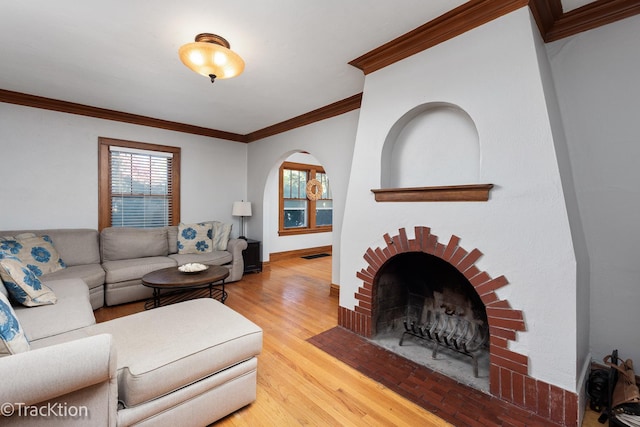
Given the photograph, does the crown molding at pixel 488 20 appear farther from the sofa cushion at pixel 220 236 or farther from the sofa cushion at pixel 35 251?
the sofa cushion at pixel 35 251

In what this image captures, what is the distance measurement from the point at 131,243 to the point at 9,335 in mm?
2971

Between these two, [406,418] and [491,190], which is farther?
[491,190]

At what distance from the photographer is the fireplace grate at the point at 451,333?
7.47ft

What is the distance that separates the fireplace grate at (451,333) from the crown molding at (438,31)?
2.24 metres

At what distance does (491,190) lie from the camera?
186 cm

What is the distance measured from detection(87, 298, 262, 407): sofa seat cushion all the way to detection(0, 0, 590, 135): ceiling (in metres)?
2.11

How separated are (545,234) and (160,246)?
4472 mm

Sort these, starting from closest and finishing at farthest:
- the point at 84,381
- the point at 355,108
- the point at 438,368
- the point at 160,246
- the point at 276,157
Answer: the point at 84,381 → the point at 438,368 → the point at 355,108 → the point at 160,246 → the point at 276,157

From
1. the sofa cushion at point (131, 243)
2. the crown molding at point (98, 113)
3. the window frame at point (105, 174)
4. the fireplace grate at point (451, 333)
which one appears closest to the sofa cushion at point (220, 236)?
the sofa cushion at point (131, 243)

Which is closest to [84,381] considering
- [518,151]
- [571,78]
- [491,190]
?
[491,190]

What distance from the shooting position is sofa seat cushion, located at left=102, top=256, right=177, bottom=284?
3.35 meters

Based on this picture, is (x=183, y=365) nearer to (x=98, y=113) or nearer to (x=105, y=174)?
(x=105, y=174)

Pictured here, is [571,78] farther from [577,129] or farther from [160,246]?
[160,246]

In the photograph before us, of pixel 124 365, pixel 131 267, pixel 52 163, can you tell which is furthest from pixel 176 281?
pixel 52 163
